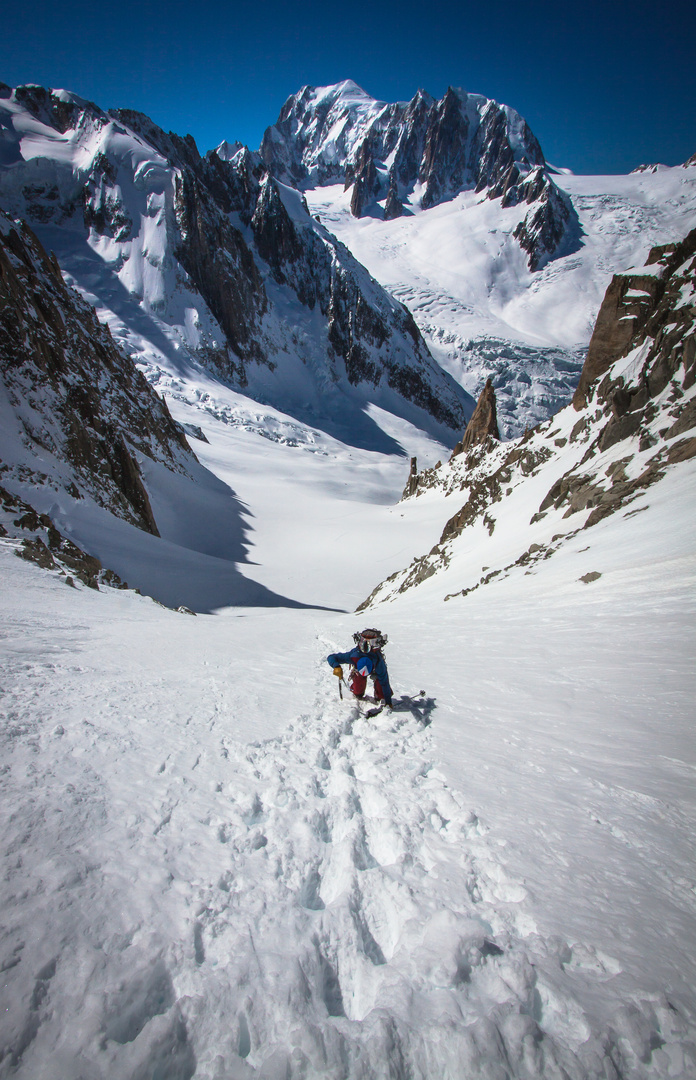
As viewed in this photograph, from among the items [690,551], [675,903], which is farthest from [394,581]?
[675,903]

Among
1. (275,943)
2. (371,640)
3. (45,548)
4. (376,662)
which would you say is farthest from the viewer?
(45,548)

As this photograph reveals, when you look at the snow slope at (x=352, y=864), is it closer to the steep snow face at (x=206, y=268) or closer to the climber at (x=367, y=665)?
the climber at (x=367, y=665)

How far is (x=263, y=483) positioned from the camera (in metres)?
48.8

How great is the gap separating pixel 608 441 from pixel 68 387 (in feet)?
88.5

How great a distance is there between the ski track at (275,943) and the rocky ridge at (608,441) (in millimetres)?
6811

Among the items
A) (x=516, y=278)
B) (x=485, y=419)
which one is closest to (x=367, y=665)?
(x=485, y=419)

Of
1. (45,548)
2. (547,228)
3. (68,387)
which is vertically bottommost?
(45,548)

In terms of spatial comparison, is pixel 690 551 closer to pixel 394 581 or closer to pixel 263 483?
pixel 394 581

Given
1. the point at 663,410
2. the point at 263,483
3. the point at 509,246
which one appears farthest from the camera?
the point at 509,246

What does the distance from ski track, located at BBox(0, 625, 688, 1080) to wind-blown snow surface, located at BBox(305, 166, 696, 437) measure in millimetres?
111234

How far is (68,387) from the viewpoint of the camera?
25.4m

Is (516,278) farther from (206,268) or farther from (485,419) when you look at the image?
(485,419)

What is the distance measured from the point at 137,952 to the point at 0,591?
7915 mm

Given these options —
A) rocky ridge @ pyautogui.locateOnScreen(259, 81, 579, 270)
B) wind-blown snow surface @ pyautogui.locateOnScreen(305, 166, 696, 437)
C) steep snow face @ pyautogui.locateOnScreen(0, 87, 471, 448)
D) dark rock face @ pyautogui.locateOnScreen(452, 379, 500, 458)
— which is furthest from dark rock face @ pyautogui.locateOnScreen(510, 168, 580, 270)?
dark rock face @ pyautogui.locateOnScreen(452, 379, 500, 458)
